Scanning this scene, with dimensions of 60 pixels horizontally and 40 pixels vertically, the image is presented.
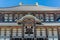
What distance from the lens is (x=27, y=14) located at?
36625 mm

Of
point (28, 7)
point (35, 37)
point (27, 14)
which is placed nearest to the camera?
point (35, 37)

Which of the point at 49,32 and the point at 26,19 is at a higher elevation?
the point at 26,19

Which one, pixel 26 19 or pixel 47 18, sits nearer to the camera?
pixel 26 19

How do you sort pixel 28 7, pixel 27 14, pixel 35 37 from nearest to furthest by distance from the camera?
1. pixel 35 37
2. pixel 27 14
3. pixel 28 7

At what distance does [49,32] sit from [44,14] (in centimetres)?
456

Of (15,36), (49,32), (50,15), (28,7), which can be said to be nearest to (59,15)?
(50,15)

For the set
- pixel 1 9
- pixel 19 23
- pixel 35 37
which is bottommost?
pixel 35 37

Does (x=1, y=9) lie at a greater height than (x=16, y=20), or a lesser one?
greater

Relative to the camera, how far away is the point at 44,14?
37.2 meters

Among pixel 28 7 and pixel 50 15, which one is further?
pixel 28 7

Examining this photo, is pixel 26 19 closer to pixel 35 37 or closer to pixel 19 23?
pixel 19 23

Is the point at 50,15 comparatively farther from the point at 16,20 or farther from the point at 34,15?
the point at 16,20

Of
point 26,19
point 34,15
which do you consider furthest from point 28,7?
point 26,19

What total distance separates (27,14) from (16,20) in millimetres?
2626
